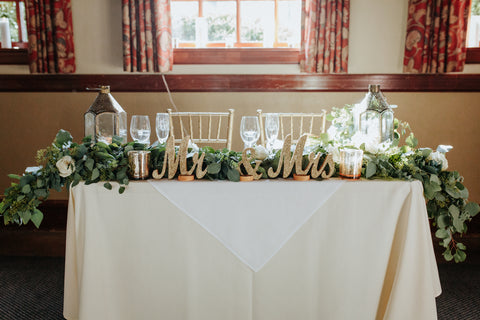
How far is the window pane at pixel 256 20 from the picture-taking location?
125 inches

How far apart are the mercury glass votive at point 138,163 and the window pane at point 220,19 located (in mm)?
2091

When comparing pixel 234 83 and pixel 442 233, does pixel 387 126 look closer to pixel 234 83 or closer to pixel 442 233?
pixel 442 233

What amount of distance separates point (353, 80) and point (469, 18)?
3.61 feet

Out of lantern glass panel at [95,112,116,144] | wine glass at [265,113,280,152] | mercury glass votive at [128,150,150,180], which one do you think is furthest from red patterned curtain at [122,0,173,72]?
mercury glass votive at [128,150,150,180]

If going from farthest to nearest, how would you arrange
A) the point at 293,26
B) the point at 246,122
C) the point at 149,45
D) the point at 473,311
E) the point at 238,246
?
1. the point at 293,26
2. the point at 149,45
3. the point at 473,311
4. the point at 246,122
5. the point at 238,246

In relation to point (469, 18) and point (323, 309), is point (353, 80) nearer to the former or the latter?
point (469, 18)

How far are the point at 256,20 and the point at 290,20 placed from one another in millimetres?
294

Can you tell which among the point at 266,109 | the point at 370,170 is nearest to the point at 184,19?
the point at 266,109

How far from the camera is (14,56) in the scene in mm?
3107

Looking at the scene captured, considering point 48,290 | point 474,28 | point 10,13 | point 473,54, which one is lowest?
point 48,290

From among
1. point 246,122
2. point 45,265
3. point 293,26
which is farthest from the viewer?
point 293,26

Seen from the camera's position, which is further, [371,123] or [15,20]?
[15,20]

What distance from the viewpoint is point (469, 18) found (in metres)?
3.07

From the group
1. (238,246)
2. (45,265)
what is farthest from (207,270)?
(45,265)
